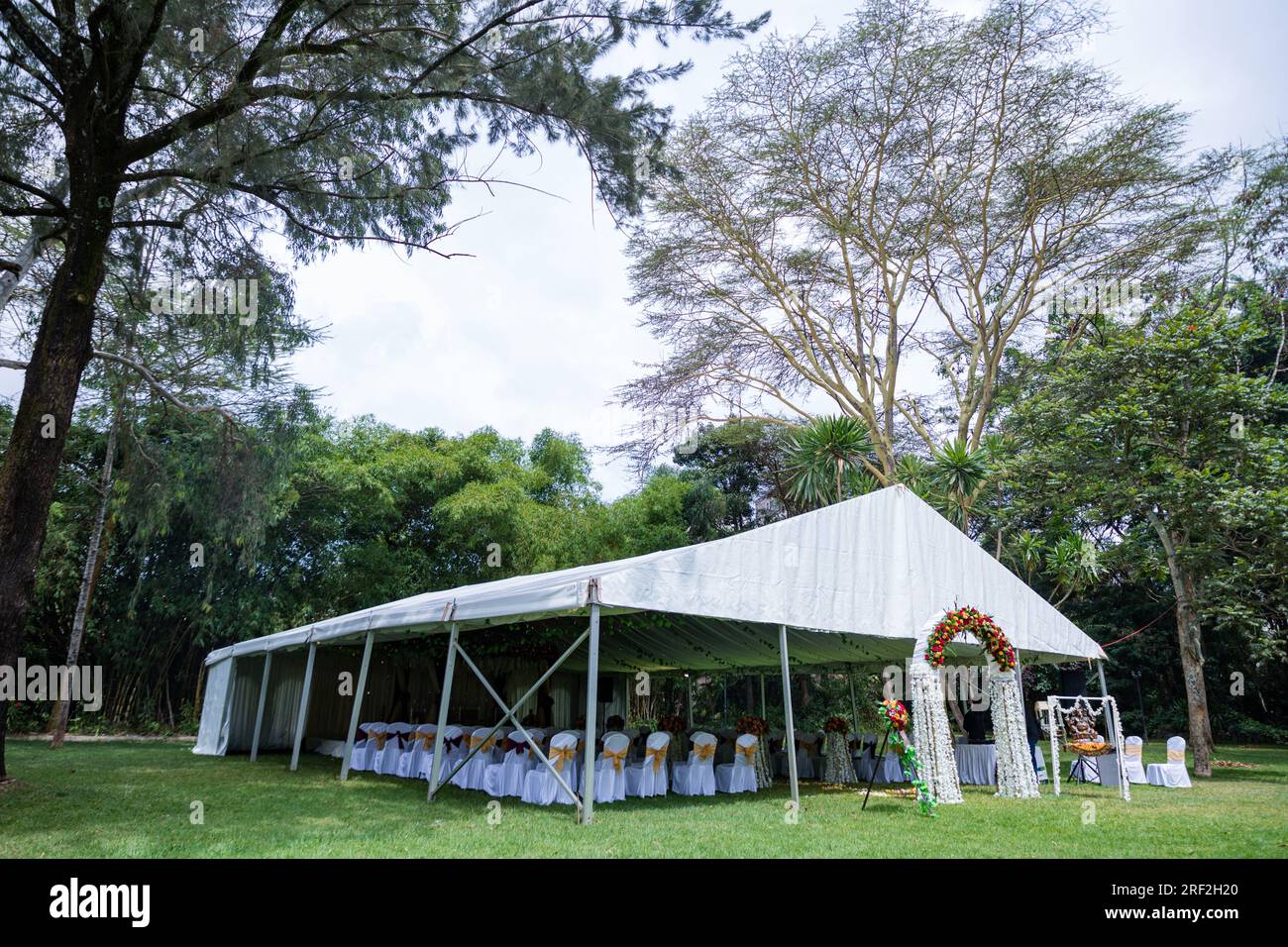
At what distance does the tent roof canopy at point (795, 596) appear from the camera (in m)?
7.12

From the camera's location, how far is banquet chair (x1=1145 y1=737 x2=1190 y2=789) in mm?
10547

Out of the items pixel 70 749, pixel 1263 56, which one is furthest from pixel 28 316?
pixel 1263 56

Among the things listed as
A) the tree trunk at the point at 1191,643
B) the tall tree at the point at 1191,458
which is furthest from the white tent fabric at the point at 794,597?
the tree trunk at the point at 1191,643

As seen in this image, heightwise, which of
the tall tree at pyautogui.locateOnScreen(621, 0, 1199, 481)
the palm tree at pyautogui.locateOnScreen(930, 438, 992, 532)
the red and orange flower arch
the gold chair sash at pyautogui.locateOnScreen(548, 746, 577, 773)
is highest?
the tall tree at pyautogui.locateOnScreen(621, 0, 1199, 481)

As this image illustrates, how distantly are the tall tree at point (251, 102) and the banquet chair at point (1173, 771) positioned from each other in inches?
389

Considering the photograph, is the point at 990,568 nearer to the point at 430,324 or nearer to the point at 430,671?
the point at 430,671

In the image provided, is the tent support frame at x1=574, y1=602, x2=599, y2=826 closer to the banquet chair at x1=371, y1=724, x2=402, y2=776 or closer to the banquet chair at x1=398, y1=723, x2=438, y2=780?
the banquet chair at x1=398, y1=723, x2=438, y2=780

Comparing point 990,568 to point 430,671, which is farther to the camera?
point 430,671

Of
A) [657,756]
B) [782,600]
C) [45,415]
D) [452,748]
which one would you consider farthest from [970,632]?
[45,415]

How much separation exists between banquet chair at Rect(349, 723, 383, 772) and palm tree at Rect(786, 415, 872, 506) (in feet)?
28.1

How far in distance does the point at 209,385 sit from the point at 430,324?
823cm

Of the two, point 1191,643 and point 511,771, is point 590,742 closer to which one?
point 511,771

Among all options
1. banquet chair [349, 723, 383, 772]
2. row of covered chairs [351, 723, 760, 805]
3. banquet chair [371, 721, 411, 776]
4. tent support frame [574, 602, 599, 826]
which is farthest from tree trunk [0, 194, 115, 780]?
banquet chair [349, 723, 383, 772]
